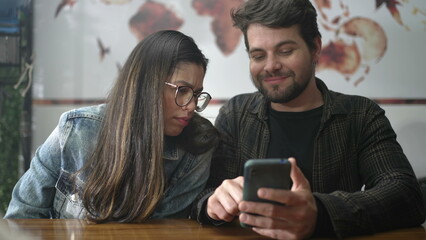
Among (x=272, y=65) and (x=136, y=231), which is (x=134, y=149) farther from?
(x=272, y=65)

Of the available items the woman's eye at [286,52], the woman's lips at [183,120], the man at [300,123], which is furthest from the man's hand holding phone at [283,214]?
the woman's eye at [286,52]

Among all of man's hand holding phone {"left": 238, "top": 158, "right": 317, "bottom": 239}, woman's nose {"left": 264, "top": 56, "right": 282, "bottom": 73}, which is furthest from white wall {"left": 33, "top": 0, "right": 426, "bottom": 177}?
man's hand holding phone {"left": 238, "top": 158, "right": 317, "bottom": 239}

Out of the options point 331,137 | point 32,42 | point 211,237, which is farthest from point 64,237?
point 32,42

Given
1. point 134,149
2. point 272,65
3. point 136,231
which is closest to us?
point 136,231

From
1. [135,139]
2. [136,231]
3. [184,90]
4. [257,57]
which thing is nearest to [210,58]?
[257,57]

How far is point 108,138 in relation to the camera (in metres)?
1.34

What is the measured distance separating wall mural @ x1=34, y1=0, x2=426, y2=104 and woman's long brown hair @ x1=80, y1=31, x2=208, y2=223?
0.77 m

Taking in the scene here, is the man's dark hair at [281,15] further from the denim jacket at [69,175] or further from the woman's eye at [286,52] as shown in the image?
the denim jacket at [69,175]

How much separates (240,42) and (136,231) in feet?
4.23

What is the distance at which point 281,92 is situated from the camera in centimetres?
149

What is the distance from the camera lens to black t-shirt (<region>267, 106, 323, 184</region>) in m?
1.52

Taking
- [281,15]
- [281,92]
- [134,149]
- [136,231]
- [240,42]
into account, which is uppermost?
[281,15]

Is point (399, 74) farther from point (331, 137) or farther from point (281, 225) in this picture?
point (281, 225)

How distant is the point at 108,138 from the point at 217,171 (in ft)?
1.13
